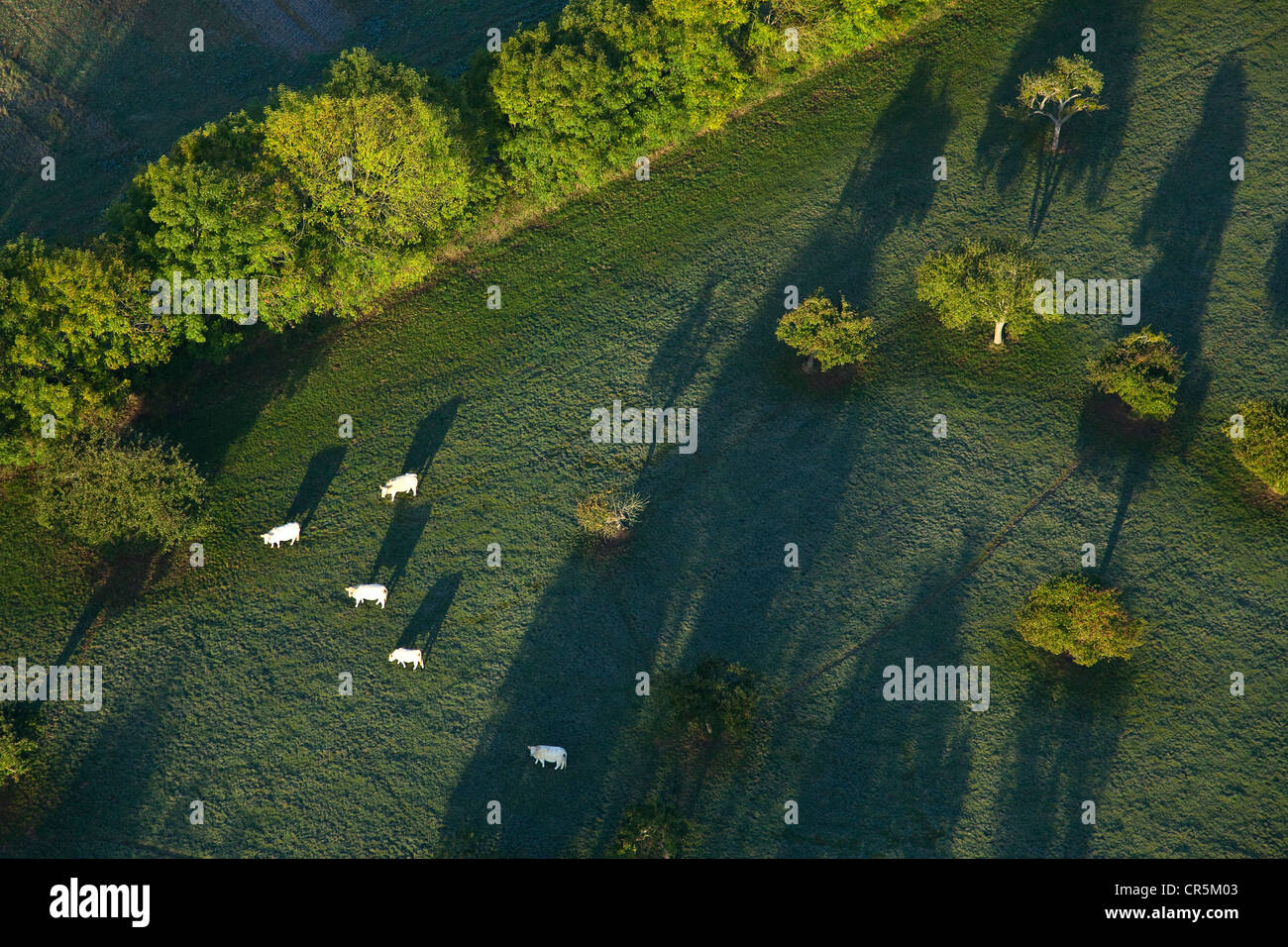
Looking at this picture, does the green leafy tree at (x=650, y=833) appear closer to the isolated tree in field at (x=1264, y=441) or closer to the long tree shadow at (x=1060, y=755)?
the long tree shadow at (x=1060, y=755)

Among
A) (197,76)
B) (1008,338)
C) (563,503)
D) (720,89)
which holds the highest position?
(197,76)

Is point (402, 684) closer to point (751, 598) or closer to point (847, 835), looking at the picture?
point (751, 598)

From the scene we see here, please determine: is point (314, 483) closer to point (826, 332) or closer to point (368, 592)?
point (368, 592)

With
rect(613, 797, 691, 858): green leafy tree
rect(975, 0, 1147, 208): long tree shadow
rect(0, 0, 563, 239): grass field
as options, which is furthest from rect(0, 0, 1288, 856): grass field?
rect(0, 0, 563, 239): grass field

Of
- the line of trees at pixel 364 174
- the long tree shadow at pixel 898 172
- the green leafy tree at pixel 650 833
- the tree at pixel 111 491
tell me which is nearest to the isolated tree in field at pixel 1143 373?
the long tree shadow at pixel 898 172

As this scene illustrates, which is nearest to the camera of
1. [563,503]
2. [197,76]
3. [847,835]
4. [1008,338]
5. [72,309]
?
[847,835]

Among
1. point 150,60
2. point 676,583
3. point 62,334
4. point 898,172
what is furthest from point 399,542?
point 150,60

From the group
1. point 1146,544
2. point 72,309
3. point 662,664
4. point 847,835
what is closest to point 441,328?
point 72,309

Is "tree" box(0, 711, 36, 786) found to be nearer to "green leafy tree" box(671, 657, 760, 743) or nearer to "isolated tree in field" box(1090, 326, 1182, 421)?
"green leafy tree" box(671, 657, 760, 743)
